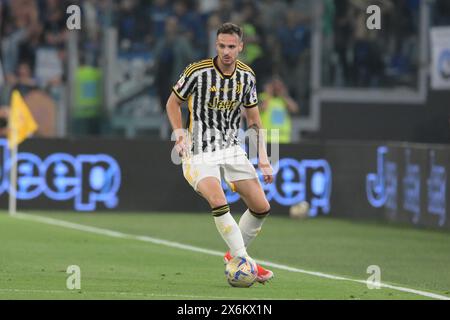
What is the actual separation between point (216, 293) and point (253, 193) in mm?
1319

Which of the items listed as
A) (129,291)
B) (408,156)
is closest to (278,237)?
(408,156)

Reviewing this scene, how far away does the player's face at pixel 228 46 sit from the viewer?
11.0 meters

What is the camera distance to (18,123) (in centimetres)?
2069

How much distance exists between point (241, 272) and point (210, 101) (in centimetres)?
149

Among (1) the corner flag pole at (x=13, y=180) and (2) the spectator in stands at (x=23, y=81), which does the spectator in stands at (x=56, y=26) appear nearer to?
(2) the spectator in stands at (x=23, y=81)

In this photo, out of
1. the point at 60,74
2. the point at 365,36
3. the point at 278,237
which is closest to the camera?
the point at 278,237

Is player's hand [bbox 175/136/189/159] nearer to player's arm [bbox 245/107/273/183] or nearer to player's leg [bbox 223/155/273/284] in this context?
player's leg [bbox 223/155/273/284]

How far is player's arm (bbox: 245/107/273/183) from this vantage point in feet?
36.7

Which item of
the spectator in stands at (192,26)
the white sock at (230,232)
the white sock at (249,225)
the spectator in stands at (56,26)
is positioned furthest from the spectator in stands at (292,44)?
the white sock at (230,232)

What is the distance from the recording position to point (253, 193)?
11.3 metres

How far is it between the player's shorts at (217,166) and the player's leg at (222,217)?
0.07m

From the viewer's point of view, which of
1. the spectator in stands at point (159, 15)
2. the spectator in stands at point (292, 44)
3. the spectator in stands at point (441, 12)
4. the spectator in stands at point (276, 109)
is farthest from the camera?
the spectator in stands at point (292, 44)

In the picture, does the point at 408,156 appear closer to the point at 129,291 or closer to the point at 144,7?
the point at 144,7

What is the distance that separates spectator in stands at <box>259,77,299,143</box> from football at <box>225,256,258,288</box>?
1304cm
